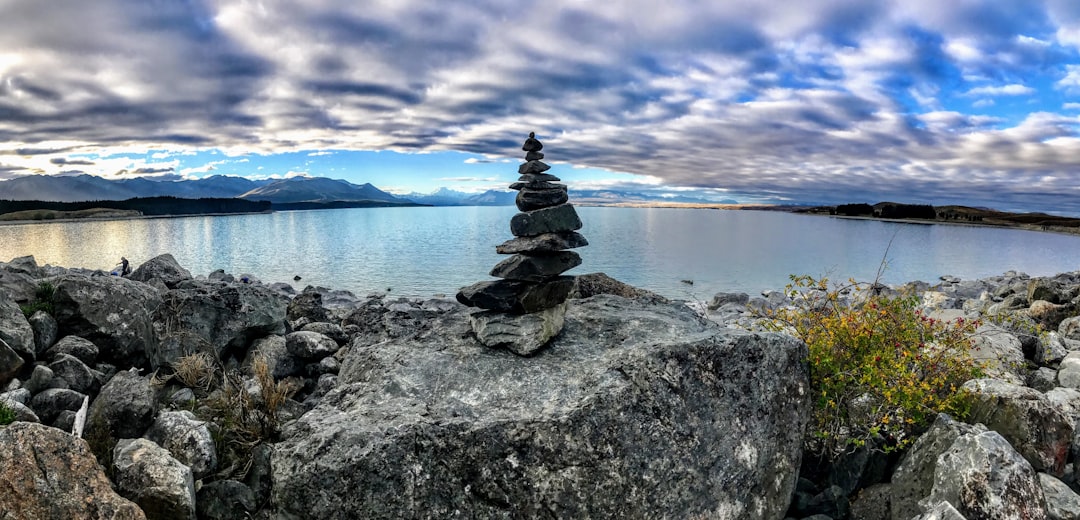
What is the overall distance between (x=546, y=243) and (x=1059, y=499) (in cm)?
851

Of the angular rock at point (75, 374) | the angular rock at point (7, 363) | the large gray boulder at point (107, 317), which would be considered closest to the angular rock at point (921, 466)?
the angular rock at point (75, 374)

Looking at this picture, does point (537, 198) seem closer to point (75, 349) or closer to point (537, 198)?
point (537, 198)

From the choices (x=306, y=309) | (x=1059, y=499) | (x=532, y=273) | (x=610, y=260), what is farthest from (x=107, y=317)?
(x=610, y=260)

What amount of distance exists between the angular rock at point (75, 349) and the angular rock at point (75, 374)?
773 mm

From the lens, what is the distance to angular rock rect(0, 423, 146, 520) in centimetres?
685

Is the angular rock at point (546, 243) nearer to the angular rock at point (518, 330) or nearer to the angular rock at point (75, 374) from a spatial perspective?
the angular rock at point (518, 330)

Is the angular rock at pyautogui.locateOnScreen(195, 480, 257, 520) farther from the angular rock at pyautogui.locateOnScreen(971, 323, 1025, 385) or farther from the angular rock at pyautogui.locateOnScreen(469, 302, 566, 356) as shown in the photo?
the angular rock at pyautogui.locateOnScreen(971, 323, 1025, 385)

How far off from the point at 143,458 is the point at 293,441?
8.92ft

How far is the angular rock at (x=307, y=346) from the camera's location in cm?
1430

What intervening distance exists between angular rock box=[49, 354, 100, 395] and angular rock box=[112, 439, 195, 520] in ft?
15.0

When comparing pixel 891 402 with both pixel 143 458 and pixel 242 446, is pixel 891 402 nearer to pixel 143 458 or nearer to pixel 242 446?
pixel 242 446

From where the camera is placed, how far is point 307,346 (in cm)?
1430

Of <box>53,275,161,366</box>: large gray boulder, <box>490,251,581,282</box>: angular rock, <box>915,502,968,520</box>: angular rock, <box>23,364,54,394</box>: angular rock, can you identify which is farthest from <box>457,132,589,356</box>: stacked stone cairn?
<box>53,275,161,366</box>: large gray boulder

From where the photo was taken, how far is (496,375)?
8648 mm
